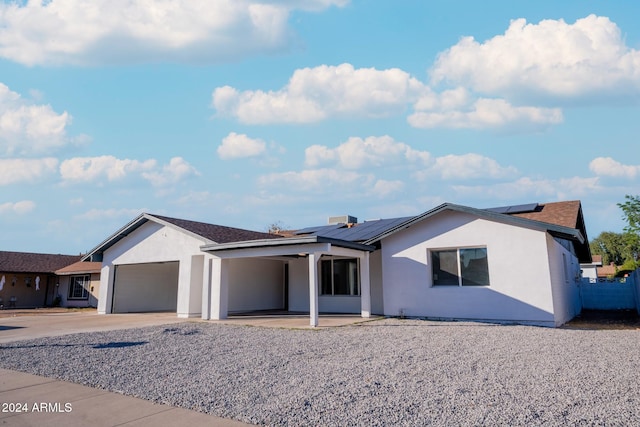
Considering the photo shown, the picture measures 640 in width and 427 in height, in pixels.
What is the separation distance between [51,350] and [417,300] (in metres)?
10.8

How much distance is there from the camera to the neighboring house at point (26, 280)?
28234mm

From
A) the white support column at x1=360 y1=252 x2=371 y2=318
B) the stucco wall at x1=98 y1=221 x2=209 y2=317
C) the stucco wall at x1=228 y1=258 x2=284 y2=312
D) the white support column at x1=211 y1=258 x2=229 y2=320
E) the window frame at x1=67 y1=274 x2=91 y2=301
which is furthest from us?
the window frame at x1=67 y1=274 x2=91 y2=301

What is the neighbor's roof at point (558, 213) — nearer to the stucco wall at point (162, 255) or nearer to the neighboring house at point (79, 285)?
the stucco wall at point (162, 255)

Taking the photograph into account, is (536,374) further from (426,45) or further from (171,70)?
(171,70)

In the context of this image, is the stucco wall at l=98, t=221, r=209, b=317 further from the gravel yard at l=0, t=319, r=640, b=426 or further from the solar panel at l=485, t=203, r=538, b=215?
the solar panel at l=485, t=203, r=538, b=215

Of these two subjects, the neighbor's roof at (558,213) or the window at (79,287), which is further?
the window at (79,287)

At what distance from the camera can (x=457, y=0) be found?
11.1 metres

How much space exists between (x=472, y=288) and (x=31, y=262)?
31.3 m

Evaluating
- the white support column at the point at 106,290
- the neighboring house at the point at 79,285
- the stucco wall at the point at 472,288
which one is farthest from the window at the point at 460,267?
the neighboring house at the point at 79,285

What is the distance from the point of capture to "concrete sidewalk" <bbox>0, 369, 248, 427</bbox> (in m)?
4.52

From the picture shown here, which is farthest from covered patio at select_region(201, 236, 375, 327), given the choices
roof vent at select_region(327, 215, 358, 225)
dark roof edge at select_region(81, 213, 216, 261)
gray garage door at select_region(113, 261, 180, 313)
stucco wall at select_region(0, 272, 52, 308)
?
stucco wall at select_region(0, 272, 52, 308)

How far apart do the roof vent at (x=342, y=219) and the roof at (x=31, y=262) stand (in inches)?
834

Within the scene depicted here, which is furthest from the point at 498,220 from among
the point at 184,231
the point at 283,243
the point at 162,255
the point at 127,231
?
the point at 127,231

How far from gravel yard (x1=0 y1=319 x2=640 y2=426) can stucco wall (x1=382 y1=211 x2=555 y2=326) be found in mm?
1442
